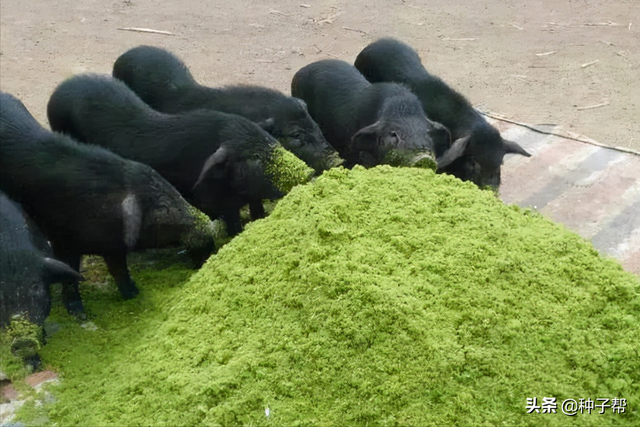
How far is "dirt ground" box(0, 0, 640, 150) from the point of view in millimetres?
7562

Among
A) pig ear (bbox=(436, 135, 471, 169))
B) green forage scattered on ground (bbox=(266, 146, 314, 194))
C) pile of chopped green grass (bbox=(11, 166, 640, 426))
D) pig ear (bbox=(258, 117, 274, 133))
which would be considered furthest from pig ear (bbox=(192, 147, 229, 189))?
pig ear (bbox=(436, 135, 471, 169))

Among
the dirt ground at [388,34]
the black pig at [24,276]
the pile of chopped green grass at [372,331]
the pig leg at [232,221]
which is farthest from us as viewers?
the dirt ground at [388,34]

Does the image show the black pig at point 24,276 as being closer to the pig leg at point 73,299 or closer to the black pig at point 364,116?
the pig leg at point 73,299

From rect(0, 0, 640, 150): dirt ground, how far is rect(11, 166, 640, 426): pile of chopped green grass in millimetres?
3655

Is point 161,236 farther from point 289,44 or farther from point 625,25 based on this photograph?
point 625,25

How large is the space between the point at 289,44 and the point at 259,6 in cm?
134

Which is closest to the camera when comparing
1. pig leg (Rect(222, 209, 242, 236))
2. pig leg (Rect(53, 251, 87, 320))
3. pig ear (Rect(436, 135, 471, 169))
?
pig leg (Rect(53, 251, 87, 320))

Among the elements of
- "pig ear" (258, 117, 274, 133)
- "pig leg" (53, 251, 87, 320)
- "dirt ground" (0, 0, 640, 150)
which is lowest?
"pig leg" (53, 251, 87, 320)

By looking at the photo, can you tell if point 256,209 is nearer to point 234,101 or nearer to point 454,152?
point 234,101

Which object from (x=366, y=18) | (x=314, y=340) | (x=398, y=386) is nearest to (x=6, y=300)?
(x=314, y=340)

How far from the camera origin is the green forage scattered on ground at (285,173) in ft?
16.0

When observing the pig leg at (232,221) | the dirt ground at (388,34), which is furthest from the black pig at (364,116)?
the dirt ground at (388,34)

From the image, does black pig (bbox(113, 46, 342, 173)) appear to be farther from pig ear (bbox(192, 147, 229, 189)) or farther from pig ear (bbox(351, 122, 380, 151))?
pig ear (bbox(192, 147, 229, 189))

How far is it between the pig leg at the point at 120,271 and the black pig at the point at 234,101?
4.86 feet
